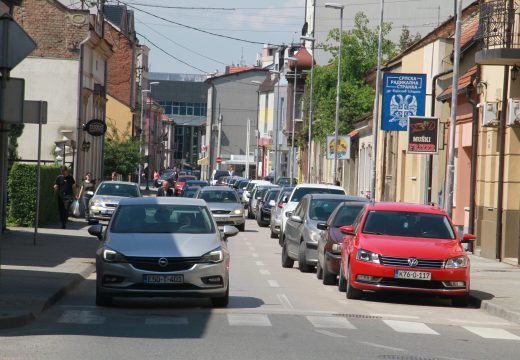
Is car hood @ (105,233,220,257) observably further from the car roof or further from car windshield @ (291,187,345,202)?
car windshield @ (291,187,345,202)

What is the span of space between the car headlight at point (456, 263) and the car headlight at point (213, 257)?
380 centimetres

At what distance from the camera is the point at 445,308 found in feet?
57.4

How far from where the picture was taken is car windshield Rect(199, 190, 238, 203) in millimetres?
41719

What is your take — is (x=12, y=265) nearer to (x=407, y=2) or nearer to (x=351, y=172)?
(x=351, y=172)

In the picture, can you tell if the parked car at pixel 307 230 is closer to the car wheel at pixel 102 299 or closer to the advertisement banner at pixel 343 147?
the car wheel at pixel 102 299

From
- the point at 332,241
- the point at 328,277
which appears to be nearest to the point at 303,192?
the point at 328,277

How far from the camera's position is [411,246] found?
17500 mm

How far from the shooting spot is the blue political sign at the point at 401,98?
33031 mm

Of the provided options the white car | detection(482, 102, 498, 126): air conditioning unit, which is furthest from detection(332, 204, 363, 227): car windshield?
the white car

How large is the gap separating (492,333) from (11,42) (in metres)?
6.68

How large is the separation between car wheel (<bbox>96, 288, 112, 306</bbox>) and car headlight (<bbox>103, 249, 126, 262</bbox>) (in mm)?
466

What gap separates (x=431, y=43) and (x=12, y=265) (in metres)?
23.9

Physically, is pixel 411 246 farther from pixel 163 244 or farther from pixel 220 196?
pixel 220 196

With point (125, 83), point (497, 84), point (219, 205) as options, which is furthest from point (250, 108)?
point (497, 84)
